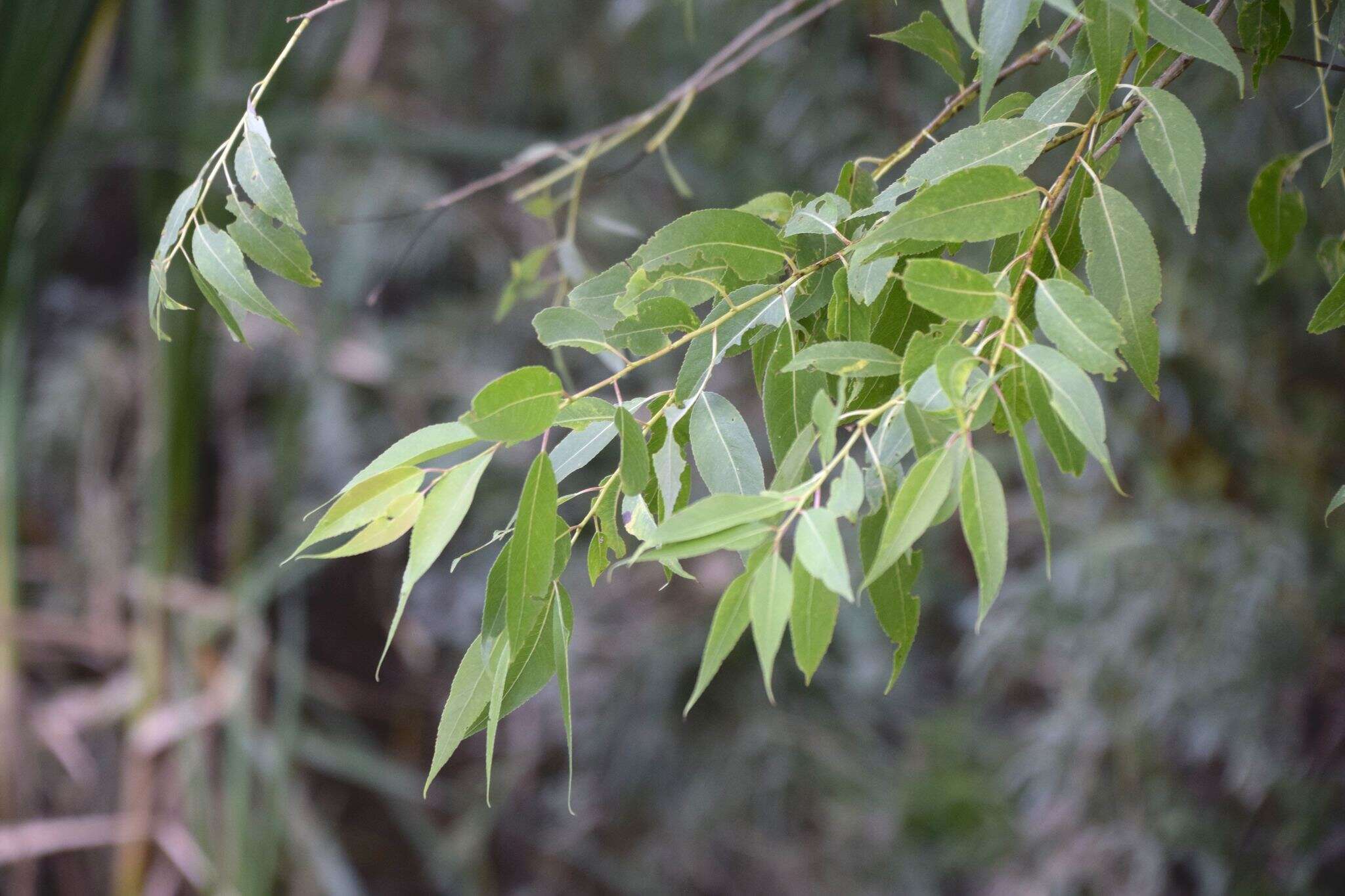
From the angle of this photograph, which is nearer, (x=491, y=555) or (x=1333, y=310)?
(x=1333, y=310)

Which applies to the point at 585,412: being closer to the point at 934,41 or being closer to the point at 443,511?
the point at 443,511

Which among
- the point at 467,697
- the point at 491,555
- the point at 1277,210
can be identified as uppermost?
the point at 1277,210

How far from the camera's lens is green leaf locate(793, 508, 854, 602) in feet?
0.65

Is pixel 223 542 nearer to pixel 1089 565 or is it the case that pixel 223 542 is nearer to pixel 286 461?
pixel 286 461

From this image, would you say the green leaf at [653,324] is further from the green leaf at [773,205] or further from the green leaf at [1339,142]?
the green leaf at [1339,142]

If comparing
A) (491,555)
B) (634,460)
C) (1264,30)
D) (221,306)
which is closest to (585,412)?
(634,460)

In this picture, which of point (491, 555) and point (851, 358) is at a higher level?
point (851, 358)

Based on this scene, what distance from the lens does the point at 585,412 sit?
253 millimetres

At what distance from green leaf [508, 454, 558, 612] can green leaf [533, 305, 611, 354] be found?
0.13 feet

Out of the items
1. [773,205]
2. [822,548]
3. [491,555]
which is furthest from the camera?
[491,555]

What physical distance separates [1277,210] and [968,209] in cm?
12

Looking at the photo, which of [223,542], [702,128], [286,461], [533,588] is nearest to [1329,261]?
[533,588]

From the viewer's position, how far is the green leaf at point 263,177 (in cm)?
28

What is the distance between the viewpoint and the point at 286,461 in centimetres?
112
